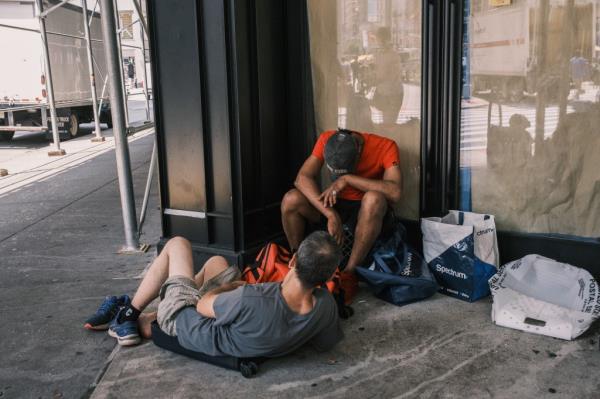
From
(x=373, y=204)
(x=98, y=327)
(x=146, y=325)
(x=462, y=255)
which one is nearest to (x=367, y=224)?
(x=373, y=204)

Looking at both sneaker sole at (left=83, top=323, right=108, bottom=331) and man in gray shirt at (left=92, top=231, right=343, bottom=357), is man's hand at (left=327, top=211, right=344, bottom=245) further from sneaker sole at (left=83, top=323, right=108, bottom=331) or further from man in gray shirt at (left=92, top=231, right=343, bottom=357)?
sneaker sole at (left=83, top=323, right=108, bottom=331)

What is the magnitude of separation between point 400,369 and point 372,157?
1554mm

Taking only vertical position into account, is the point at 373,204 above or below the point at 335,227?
above

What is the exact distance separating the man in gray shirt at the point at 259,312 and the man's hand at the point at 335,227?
855 millimetres

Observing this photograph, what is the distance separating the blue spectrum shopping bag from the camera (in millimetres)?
3652

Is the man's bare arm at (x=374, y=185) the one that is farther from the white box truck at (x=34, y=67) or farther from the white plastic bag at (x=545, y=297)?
the white box truck at (x=34, y=67)

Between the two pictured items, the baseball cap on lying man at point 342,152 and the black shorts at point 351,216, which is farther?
the black shorts at point 351,216

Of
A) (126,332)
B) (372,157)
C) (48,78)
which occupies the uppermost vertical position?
(48,78)

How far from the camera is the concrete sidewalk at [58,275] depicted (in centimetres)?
305

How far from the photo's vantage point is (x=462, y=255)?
3.66m

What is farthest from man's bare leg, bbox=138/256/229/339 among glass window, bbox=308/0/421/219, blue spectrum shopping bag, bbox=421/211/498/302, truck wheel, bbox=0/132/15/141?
truck wheel, bbox=0/132/15/141

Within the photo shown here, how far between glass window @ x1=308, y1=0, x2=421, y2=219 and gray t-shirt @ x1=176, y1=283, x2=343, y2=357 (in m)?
1.78

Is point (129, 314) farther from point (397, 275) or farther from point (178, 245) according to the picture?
point (397, 275)

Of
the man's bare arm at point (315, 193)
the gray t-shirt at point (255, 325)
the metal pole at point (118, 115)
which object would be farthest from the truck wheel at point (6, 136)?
the gray t-shirt at point (255, 325)
